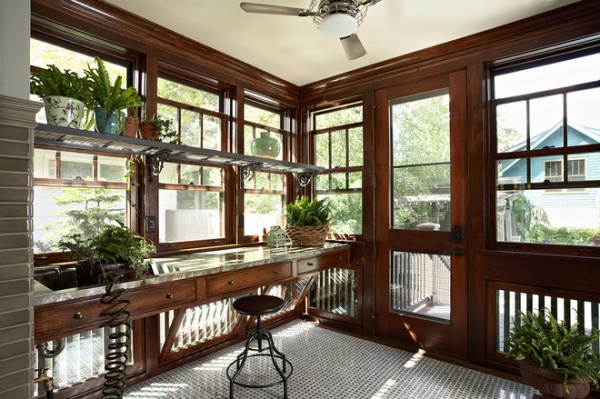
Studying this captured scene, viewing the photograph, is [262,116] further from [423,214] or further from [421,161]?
[423,214]

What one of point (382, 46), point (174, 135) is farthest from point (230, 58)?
point (382, 46)

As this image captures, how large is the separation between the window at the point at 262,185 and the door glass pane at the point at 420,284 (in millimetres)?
1302

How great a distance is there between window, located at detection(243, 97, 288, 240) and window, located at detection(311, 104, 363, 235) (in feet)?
1.30

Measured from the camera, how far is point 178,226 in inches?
107

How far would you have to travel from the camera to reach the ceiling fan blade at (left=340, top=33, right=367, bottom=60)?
2.11 m

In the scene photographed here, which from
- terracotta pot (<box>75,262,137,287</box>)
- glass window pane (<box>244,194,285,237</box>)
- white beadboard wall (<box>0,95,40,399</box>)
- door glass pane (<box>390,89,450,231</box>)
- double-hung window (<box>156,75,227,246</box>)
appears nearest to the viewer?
white beadboard wall (<box>0,95,40,399</box>)

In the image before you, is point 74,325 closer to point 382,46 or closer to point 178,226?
point 178,226

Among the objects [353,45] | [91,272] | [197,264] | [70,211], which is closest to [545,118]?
[353,45]

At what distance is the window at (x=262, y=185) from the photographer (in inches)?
132

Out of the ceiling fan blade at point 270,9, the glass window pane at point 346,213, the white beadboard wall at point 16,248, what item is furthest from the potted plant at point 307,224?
the white beadboard wall at point 16,248

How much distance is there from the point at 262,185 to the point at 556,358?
2.66 meters

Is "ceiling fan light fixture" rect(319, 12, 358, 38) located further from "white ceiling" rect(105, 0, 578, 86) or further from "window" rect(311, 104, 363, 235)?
"window" rect(311, 104, 363, 235)

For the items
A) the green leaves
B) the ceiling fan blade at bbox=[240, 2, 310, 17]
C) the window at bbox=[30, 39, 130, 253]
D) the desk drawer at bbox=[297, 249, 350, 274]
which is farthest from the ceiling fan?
the green leaves

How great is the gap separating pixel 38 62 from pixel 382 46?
245 cm
